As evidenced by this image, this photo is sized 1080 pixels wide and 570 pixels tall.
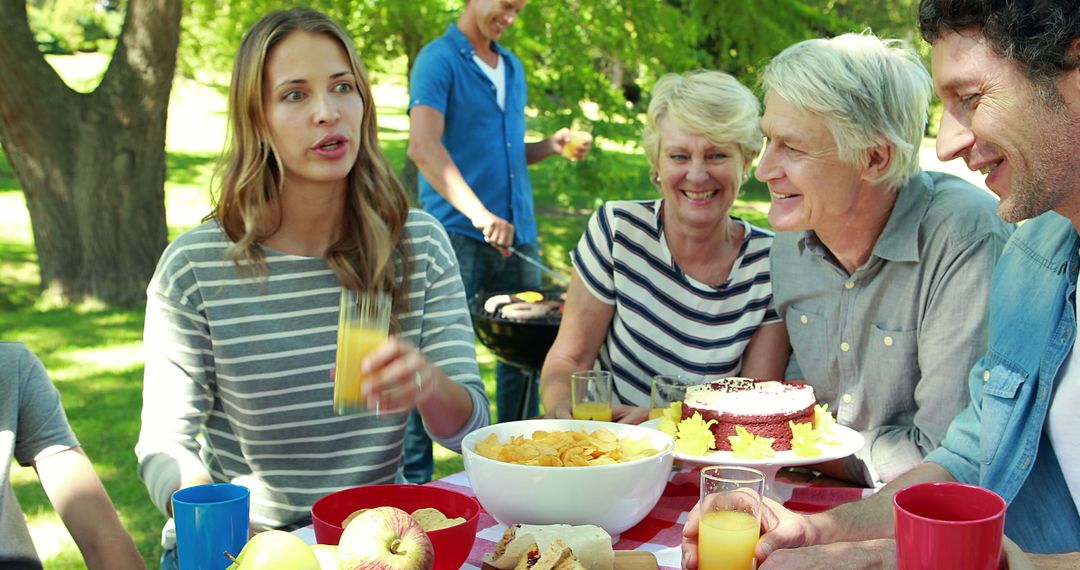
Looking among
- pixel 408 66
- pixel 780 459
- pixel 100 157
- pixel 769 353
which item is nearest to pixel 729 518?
pixel 780 459

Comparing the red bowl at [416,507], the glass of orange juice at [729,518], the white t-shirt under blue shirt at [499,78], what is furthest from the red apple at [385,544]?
the white t-shirt under blue shirt at [499,78]

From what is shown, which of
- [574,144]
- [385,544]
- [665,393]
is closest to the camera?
[385,544]

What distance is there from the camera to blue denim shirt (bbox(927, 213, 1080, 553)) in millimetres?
2055

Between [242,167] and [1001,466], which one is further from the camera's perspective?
[242,167]

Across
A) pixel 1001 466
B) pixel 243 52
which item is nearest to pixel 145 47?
pixel 243 52

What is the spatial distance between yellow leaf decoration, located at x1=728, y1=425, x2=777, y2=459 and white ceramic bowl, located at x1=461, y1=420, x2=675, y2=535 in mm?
251

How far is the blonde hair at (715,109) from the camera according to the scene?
2.82m

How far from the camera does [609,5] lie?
8250mm

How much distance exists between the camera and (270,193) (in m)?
2.43

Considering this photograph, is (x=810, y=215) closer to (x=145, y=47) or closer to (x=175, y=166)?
(x=145, y=47)

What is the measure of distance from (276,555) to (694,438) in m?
1.06

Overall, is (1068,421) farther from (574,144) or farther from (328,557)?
(574,144)

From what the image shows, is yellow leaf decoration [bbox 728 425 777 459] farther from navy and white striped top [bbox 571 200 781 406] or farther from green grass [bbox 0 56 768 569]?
green grass [bbox 0 56 768 569]

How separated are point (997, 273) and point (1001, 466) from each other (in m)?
0.41
